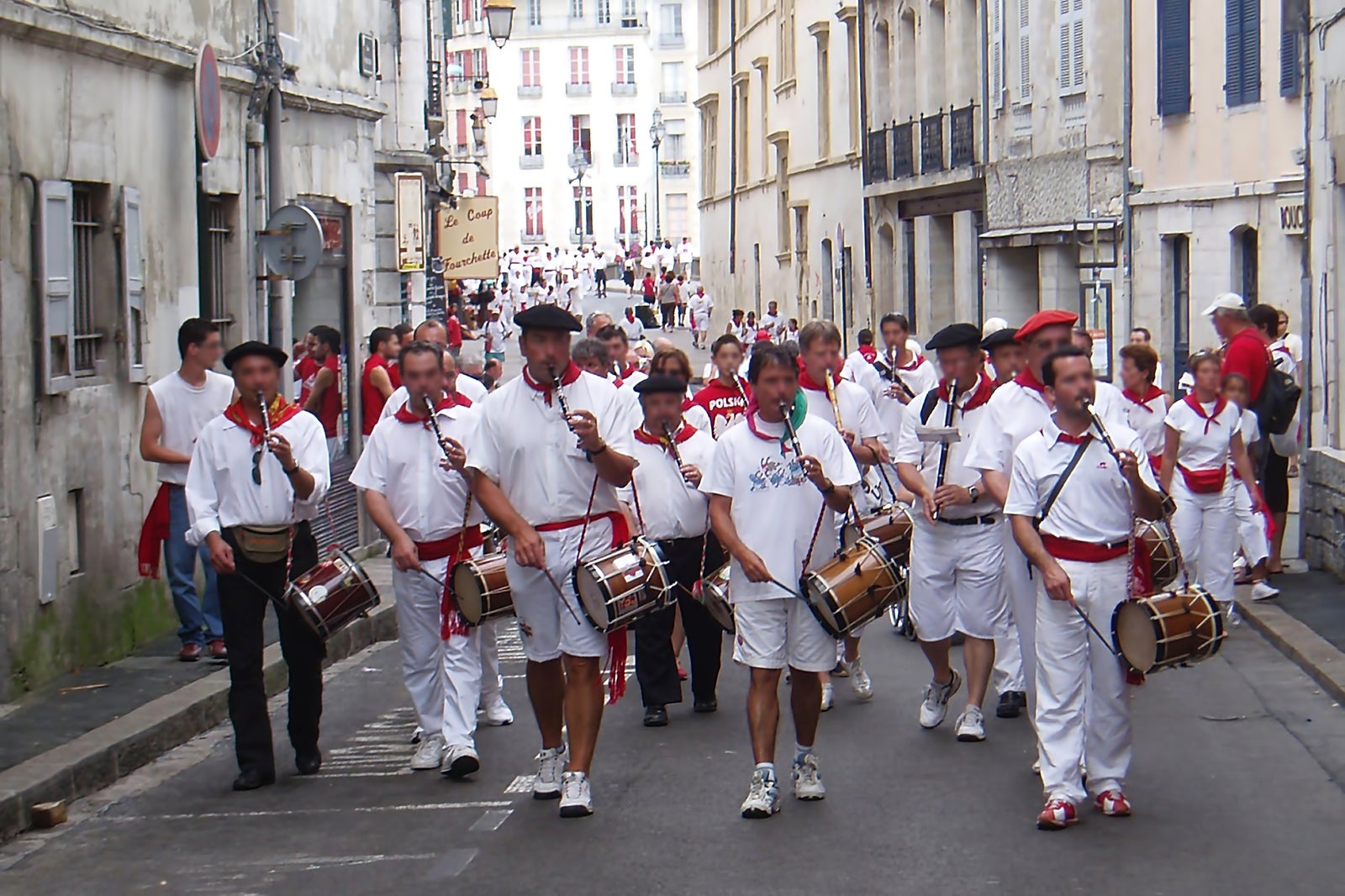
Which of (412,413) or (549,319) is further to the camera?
(412,413)

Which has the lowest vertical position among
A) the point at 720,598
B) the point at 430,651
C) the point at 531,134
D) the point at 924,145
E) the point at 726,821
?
the point at 726,821

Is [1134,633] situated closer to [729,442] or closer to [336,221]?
[729,442]

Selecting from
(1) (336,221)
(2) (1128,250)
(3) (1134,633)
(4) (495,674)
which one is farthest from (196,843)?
(2) (1128,250)

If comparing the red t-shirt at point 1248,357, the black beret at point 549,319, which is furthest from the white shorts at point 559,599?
the red t-shirt at point 1248,357

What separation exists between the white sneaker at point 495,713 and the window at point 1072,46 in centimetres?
1873

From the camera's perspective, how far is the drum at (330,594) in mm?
8648

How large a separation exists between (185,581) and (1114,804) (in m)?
5.81

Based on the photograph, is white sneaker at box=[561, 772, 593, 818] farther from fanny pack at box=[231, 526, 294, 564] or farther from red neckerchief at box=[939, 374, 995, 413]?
red neckerchief at box=[939, 374, 995, 413]

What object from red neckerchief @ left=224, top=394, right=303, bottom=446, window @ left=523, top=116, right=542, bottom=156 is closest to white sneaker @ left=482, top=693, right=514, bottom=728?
red neckerchief @ left=224, top=394, right=303, bottom=446

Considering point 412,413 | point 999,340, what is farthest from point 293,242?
point 999,340

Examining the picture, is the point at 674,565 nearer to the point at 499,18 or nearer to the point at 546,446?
the point at 546,446

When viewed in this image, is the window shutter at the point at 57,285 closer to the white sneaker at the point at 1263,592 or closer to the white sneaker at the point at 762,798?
the white sneaker at the point at 762,798

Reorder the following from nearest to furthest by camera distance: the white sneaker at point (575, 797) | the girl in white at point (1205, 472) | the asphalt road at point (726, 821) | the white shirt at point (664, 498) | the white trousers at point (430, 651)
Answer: the asphalt road at point (726, 821), the white sneaker at point (575, 797), the white trousers at point (430, 651), the white shirt at point (664, 498), the girl in white at point (1205, 472)

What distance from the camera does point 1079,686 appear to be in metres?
7.61
